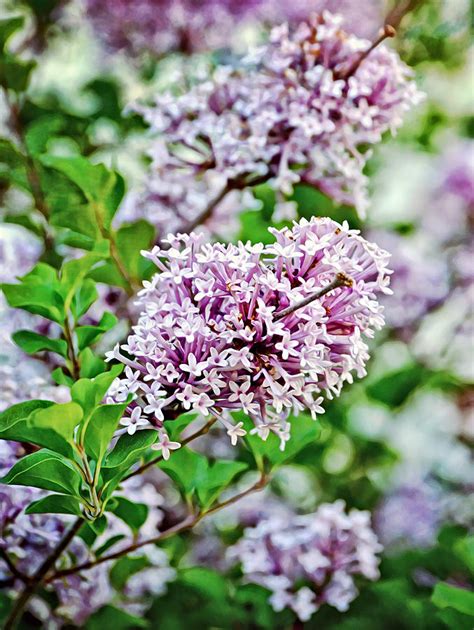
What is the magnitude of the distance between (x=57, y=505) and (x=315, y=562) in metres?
0.28

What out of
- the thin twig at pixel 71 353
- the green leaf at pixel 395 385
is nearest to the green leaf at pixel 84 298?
the thin twig at pixel 71 353

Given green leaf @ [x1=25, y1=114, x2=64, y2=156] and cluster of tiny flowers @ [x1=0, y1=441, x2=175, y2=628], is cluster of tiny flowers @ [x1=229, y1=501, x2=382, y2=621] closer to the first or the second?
cluster of tiny flowers @ [x1=0, y1=441, x2=175, y2=628]

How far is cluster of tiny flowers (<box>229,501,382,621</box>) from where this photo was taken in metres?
0.73

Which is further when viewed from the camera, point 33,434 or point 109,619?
point 109,619

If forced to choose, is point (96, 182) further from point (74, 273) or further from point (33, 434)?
point (33, 434)

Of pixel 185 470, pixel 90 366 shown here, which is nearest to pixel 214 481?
pixel 185 470

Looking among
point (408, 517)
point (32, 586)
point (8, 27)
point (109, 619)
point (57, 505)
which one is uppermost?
point (8, 27)

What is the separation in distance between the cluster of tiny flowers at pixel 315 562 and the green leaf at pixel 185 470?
153 mm

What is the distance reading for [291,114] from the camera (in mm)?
685

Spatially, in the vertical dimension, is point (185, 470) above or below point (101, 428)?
below

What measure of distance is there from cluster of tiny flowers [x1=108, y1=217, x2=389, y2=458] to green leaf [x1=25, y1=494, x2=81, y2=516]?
0.07 m

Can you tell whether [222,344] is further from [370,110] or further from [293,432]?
[370,110]

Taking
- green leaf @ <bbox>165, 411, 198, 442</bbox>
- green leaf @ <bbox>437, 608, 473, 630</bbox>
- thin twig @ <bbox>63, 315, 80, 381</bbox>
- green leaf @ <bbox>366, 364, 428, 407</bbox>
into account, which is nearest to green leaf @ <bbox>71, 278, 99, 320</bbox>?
thin twig @ <bbox>63, 315, 80, 381</bbox>

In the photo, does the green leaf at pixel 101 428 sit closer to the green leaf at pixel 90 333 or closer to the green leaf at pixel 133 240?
the green leaf at pixel 90 333
